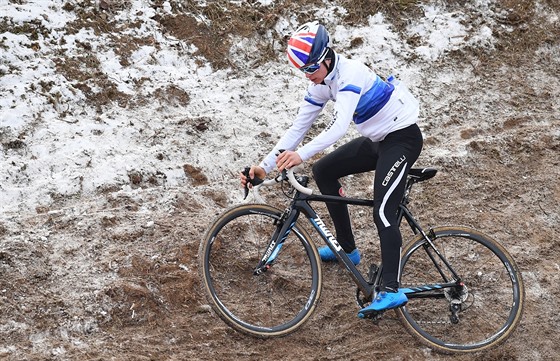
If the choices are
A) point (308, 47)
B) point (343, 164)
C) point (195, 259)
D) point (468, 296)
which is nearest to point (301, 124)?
point (343, 164)

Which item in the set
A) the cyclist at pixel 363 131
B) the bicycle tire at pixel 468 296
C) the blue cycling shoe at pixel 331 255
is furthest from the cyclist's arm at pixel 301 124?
the bicycle tire at pixel 468 296

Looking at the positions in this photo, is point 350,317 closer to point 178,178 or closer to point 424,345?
point 424,345

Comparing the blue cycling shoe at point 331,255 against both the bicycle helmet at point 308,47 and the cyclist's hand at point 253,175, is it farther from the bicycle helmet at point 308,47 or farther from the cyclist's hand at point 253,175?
the bicycle helmet at point 308,47

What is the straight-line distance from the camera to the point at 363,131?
6020mm

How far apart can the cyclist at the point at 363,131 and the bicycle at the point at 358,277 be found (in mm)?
194

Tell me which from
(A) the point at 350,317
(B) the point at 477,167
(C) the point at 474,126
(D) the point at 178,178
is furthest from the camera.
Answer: (C) the point at 474,126

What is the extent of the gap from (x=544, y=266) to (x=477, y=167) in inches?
72.8

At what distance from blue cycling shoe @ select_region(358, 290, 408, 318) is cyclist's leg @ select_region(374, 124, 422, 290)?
0.07m

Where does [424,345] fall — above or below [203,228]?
below

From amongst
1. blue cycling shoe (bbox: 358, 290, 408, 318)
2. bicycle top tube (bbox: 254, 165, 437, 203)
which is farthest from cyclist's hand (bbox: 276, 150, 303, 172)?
blue cycling shoe (bbox: 358, 290, 408, 318)

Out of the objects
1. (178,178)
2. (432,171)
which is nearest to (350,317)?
(432,171)

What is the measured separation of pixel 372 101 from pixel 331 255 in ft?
6.02

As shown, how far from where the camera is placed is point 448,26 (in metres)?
10.7

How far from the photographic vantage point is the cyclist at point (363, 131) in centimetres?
557
